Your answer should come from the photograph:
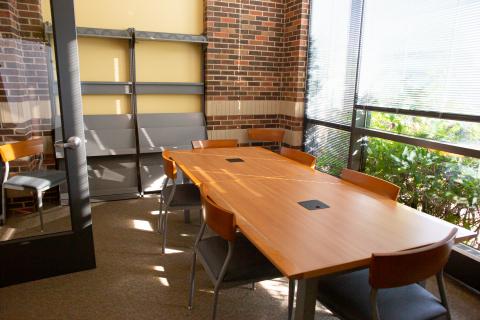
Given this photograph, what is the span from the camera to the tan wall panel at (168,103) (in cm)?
460

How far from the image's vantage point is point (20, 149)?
2.82m

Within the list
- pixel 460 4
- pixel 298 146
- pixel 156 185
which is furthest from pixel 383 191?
pixel 156 185

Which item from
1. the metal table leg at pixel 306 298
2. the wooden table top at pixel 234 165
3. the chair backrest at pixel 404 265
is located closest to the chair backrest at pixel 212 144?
the wooden table top at pixel 234 165

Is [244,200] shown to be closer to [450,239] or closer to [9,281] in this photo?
[450,239]

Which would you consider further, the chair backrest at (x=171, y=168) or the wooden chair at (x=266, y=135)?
the wooden chair at (x=266, y=135)

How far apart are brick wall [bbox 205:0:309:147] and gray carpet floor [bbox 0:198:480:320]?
90.9 inches

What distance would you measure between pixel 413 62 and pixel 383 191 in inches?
59.5

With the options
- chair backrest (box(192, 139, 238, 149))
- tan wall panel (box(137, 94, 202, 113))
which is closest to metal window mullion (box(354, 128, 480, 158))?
chair backrest (box(192, 139, 238, 149))

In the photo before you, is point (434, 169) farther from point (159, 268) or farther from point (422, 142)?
point (159, 268)

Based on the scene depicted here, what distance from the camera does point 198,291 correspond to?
252 centimetres

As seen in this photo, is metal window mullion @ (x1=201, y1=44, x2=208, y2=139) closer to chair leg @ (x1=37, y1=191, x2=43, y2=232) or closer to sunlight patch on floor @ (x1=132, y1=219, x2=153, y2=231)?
sunlight patch on floor @ (x1=132, y1=219, x2=153, y2=231)

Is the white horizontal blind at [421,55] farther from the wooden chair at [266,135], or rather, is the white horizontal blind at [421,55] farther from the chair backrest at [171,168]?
the chair backrest at [171,168]

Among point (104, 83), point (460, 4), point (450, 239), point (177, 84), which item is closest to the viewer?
point (450, 239)

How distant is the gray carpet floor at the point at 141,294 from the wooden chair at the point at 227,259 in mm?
490
